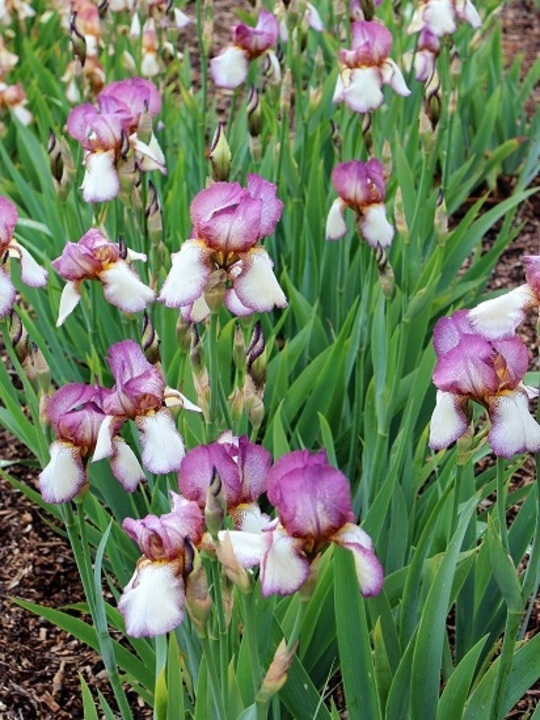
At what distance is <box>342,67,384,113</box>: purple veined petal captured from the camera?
227 centimetres

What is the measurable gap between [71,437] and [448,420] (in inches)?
17.4

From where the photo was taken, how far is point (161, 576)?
3.32 feet

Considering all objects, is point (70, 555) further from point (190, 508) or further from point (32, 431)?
point (190, 508)

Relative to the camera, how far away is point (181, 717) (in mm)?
1349

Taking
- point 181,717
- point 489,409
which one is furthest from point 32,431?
point 489,409

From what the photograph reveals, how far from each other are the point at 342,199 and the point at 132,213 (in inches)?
16.3

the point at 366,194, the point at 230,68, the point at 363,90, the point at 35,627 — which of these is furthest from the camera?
the point at 230,68

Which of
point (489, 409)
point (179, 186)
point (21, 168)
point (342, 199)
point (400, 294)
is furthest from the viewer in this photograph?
point (21, 168)

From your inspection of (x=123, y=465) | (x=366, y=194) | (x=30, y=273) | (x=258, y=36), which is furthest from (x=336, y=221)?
(x=123, y=465)

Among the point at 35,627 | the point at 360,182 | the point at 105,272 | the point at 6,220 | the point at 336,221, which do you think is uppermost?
the point at 6,220

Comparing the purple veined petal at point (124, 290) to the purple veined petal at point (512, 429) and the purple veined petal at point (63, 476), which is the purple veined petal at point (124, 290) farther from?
the purple veined petal at point (512, 429)

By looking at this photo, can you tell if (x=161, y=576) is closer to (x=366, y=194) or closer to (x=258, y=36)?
(x=366, y=194)

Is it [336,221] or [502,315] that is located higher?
[502,315]

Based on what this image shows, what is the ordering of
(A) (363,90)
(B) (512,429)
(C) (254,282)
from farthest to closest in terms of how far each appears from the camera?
(A) (363,90), (C) (254,282), (B) (512,429)
